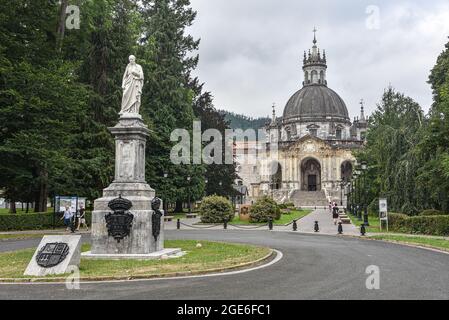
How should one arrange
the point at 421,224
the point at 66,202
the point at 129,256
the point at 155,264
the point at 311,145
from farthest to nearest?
the point at 311,145, the point at 66,202, the point at 421,224, the point at 129,256, the point at 155,264

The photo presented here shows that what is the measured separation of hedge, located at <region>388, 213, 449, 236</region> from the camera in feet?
82.0

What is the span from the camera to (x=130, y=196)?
51.6 ft

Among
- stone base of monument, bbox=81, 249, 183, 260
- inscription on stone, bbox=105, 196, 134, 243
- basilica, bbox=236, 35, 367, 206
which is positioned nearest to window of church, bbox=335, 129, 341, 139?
basilica, bbox=236, 35, 367, 206

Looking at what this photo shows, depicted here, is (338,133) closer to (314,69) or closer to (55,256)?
(314,69)

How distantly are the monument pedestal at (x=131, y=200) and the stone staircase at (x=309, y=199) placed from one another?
65030mm

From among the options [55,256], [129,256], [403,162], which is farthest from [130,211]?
[403,162]

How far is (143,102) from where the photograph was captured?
147 ft

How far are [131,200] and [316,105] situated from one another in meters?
86.2

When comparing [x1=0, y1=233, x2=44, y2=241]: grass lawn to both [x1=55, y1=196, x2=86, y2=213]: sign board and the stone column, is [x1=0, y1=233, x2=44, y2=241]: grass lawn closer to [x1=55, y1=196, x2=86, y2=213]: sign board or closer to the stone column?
[x1=55, y1=196, x2=86, y2=213]: sign board

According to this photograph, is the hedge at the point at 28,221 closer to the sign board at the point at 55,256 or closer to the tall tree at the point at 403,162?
the sign board at the point at 55,256

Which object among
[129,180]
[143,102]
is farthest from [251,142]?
[129,180]

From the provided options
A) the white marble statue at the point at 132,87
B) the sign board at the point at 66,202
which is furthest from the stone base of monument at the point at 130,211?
the sign board at the point at 66,202

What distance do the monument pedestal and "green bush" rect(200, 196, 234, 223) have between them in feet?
68.5
